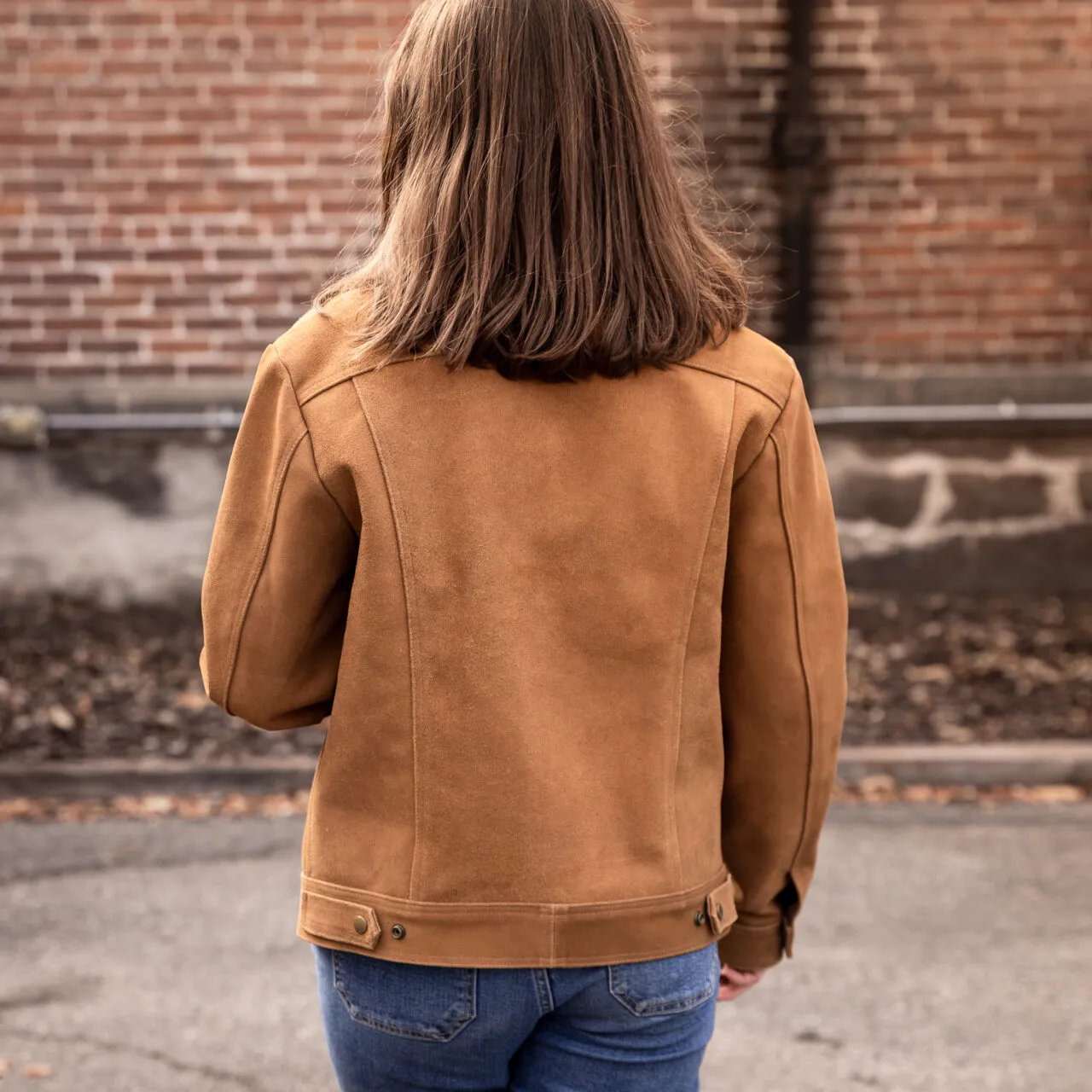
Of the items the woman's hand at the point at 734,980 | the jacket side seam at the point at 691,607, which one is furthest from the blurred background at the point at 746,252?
the jacket side seam at the point at 691,607

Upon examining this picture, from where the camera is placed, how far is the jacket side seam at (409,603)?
1.45 meters

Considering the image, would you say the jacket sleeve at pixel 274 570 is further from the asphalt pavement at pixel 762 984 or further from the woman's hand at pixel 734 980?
the asphalt pavement at pixel 762 984

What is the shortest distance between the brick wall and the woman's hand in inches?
221

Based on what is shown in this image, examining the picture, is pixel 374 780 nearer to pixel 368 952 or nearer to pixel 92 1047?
pixel 368 952

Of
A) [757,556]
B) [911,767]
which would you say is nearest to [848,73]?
[911,767]

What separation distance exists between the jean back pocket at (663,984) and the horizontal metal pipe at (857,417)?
19.4ft

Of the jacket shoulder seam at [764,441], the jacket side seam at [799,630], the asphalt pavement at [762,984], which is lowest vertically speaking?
the asphalt pavement at [762,984]

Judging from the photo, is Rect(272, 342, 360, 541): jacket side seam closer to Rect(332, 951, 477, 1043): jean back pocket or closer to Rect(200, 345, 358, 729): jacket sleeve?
Rect(200, 345, 358, 729): jacket sleeve

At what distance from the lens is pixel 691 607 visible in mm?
1517

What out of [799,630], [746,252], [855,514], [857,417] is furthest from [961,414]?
[799,630]

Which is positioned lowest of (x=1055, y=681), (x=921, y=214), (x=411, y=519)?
(x=1055, y=681)

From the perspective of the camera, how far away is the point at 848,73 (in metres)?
7.18

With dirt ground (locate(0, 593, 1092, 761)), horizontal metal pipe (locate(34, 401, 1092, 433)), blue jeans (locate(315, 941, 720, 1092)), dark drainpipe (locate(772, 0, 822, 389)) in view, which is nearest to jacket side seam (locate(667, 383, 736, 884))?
blue jeans (locate(315, 941, 720, 1092))

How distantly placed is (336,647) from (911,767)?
14.3ft
